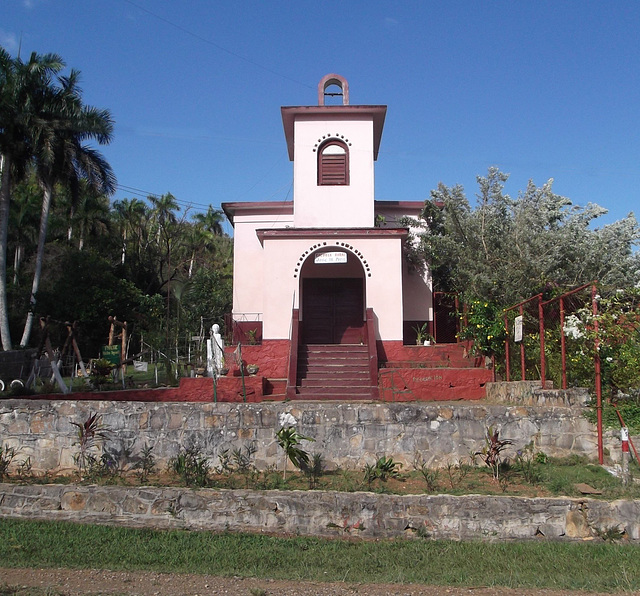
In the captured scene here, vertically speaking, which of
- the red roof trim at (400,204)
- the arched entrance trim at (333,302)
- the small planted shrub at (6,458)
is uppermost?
the red roof trim at (400,204)

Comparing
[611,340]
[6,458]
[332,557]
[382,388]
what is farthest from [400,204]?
[332,557]

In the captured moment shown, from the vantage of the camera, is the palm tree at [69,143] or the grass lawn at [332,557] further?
the palm tree at [69,143]

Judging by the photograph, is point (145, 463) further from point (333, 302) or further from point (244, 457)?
point (333, 302)

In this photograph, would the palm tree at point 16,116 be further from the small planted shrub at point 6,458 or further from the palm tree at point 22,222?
the small planted shrub at point 6,458

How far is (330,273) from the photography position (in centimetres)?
1788

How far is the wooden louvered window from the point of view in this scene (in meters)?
17.7

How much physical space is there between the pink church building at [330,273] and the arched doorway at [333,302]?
0.03 m

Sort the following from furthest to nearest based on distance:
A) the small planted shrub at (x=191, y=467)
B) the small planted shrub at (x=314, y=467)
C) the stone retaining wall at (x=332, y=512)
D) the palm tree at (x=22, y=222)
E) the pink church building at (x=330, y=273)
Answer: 1. the palm tree at (x=22, y=222)
2. the pink church building at (x=330, y=273)
3. the small planted shrub at (x=314, y=467)
4. the small planted shrub at (x=191, y=467)
5. the stone retaining wall at (x=332, y=512)

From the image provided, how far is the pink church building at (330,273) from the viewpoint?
15008mm

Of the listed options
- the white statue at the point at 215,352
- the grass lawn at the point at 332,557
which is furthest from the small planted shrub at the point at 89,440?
the white statue at the point at 215,352

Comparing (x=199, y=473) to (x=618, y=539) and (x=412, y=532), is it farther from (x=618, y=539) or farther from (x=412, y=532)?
(x=618, y=539)

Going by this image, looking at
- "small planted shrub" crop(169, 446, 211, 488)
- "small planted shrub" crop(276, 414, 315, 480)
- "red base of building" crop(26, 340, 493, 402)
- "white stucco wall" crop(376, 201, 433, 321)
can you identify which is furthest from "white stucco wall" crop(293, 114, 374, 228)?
"small planted shrub" crop(169, 446, 211, 488)

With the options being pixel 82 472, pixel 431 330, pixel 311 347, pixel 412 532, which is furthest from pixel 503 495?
pixel 431 330

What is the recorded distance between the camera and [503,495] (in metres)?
7.29
